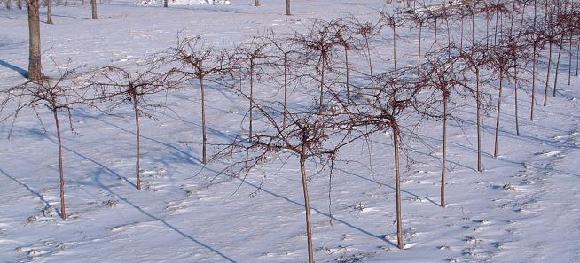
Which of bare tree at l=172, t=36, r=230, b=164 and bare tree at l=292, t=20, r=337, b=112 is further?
bare tree at l=292, t=20, r=337, b=112

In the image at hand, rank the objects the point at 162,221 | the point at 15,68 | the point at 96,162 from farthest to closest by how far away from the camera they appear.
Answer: the point at 15,68
the point at 96,162
the point at 162,221

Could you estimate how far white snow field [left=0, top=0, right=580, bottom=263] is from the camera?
9.48 m

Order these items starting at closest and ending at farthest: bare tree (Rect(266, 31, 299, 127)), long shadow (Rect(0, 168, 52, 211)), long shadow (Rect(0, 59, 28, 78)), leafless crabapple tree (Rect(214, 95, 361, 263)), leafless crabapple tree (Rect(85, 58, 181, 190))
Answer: leafless crabapple tree (Rect(214, 95, 361, 263)) → long shadow (Rect(0, 168, 52, 211)) → leafless crabapple tree (Rect(85, 58, 181, 190)) → bare tree (Rect(266, 31, 299, 127)) → long shadow (Rect(0, 59, 28, 78))

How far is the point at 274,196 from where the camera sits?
1194cm

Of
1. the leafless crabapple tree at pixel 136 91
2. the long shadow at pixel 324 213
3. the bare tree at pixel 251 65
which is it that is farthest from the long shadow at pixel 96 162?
the bare tree at pixel 251 65

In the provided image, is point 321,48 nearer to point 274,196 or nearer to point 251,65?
point 251,65

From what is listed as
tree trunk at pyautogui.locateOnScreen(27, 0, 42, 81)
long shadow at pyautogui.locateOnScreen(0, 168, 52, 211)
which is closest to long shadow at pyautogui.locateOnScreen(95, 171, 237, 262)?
long shadow at pyautogui.locateOnScreen(0, 168, 52, 211)

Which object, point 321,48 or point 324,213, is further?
point 321,48

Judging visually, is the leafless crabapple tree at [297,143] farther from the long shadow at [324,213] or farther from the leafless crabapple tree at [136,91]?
the leafless crabapple tree at [136,91]

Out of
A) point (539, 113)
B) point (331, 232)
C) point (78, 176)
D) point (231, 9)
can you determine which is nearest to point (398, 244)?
point (331, 232)

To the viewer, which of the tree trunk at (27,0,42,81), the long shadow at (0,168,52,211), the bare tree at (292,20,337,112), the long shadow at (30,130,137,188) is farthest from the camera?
the tree trunk at (27,0,42,81)

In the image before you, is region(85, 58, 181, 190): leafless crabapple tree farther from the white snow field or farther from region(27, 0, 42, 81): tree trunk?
region(27, 0, 42, 81): tree trunk

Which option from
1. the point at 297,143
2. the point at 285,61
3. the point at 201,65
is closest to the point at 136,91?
the point at 201,65

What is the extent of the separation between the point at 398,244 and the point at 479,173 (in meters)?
3.87
